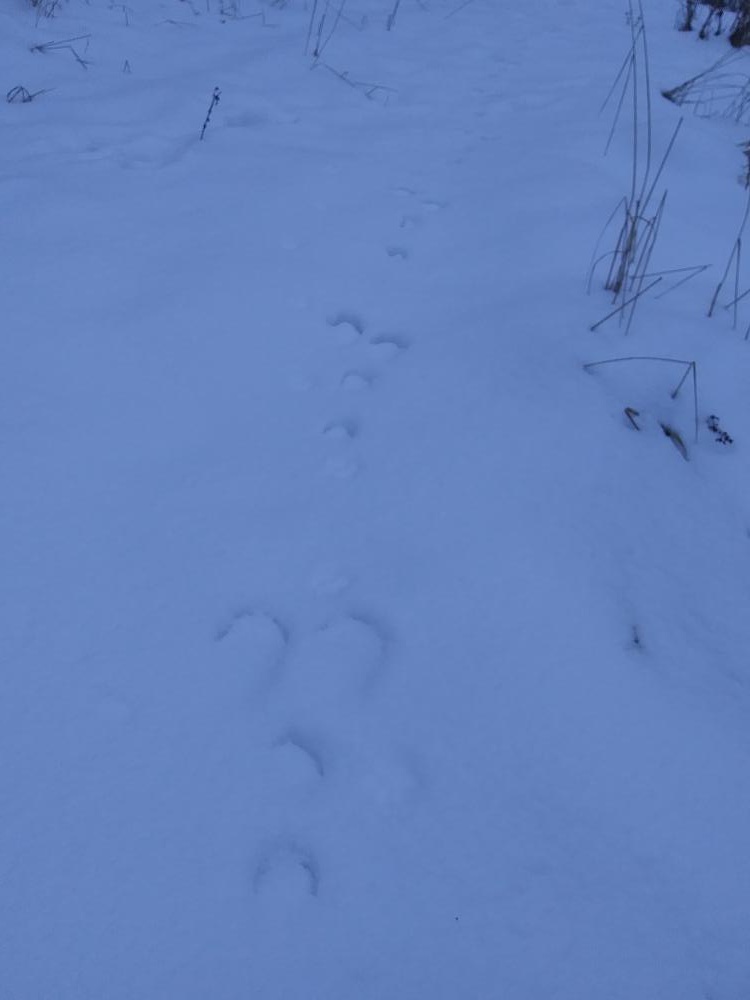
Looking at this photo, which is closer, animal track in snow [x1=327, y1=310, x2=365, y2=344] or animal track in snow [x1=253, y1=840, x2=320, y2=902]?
animal track in snow [x1=253, y1=840, x2=320, y2=902]

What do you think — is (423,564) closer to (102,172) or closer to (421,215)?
(421,215)

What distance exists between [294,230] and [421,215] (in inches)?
13.1

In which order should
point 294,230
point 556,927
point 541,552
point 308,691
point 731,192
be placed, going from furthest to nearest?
point 731,192 < point 294,230 < point 541,552 < point 308,691 < point 556,927

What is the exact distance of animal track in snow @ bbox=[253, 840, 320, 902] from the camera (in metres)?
0.68

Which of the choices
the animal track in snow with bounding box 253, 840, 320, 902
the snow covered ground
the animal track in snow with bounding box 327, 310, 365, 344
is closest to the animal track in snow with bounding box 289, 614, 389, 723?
the snow covered ground

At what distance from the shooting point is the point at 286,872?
70 cm

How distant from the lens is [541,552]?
95cm

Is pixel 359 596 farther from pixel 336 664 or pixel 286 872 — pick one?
pixel 286 872

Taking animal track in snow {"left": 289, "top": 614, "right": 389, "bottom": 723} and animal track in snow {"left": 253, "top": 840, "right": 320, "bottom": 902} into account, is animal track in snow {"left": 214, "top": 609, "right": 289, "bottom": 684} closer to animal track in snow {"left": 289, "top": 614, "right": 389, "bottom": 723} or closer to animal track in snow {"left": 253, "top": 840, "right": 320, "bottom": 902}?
animal track in snow {"left": 289, "top": 614, "right": 389, "bottom": 723}

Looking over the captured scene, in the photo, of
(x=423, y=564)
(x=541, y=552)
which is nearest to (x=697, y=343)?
(x=541, y=552)

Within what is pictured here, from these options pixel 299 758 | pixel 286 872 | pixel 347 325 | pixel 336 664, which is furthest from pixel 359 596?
pixel 347 325

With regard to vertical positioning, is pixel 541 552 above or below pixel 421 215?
below

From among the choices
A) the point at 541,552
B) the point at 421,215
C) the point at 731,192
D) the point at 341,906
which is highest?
the point at 731,192

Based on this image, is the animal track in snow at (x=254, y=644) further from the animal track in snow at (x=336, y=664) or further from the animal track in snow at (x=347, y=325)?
the animal track in snow at (x=347, y=325)
